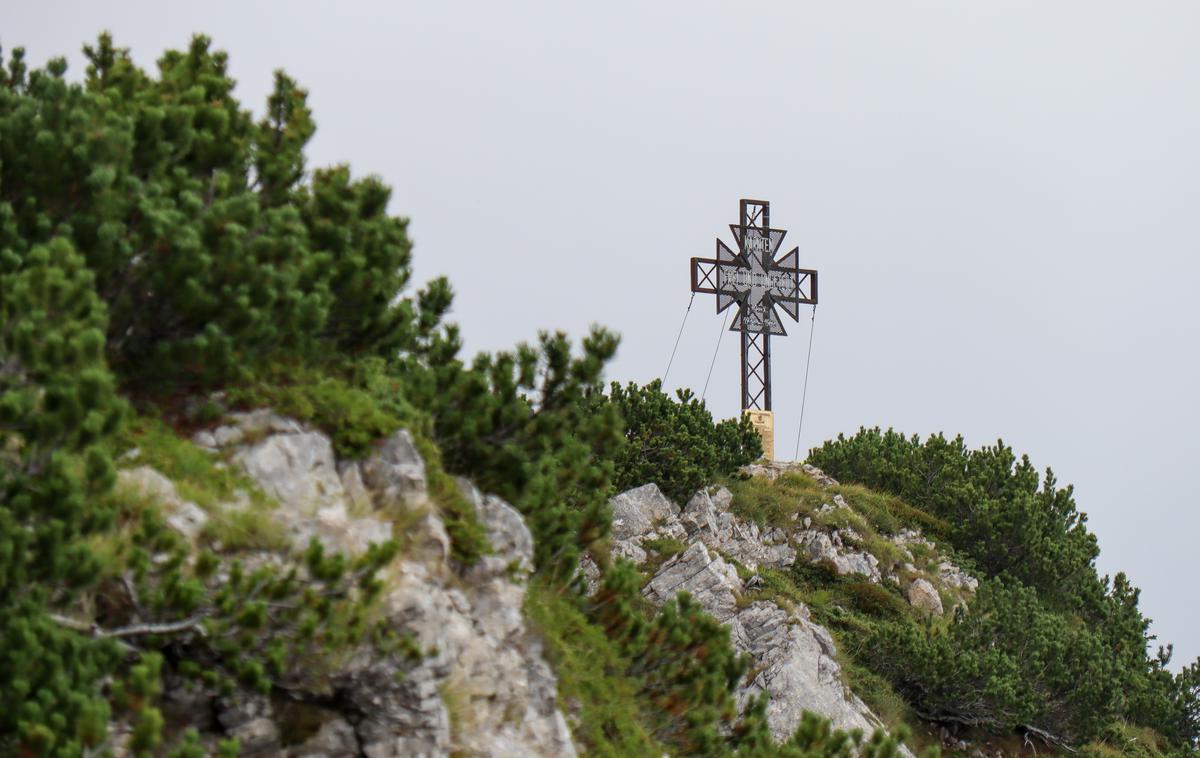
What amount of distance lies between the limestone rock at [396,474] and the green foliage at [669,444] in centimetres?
1609

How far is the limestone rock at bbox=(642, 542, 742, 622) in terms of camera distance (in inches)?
961

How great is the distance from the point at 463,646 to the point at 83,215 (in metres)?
4.60

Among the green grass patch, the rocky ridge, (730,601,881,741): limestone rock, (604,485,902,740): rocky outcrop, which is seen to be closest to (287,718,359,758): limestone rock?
the green grass patch

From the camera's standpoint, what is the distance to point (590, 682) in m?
13.3

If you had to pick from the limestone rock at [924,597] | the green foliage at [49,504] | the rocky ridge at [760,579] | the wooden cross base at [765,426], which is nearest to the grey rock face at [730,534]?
the rocky ridge at [760,579]

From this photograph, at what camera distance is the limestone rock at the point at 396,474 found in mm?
11417

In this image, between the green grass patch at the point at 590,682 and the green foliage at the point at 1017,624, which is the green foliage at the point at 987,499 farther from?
the green grass patch at the point at 590,682

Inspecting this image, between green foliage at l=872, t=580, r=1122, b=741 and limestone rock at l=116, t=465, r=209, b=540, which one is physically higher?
green foliage at l=872, t=580, r=1122, b=741

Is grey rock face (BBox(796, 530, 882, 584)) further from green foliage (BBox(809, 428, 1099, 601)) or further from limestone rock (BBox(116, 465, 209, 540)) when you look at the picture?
limestone rock (BBox(116, 465, 209, 540))

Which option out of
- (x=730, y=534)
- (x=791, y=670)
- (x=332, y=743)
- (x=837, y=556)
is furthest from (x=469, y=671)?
(x=837, y=556)

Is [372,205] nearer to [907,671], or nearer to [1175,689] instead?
[907,671]

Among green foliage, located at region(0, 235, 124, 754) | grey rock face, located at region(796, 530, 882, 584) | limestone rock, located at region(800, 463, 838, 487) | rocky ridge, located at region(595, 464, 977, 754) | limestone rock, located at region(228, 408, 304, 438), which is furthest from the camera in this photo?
limestone rock, located at region(800, 463, 838, 487)

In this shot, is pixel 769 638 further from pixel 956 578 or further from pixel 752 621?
pixel 956 578

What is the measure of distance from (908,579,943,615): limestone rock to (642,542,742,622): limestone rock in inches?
225
